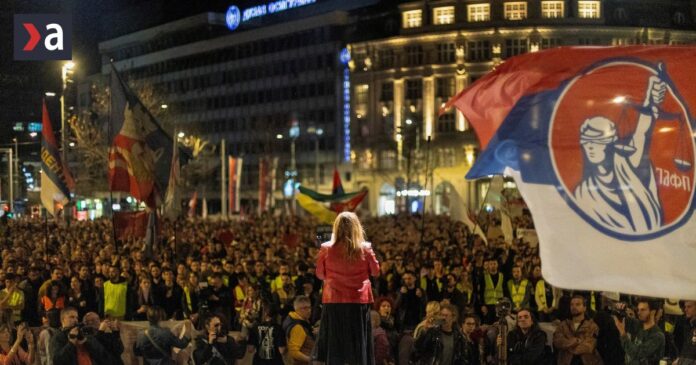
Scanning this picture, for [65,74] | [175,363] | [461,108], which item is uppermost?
[65,74]

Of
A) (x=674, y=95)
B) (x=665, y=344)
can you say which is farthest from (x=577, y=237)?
(x=665, y=344)

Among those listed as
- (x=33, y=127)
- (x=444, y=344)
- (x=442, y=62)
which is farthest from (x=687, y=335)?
(x=442, y=62)

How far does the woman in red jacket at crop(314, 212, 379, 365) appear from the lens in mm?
7113

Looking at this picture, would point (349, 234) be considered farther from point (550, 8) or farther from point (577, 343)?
point (550, 8)

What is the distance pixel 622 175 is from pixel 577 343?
4200mm

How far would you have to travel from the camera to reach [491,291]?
15117 mm

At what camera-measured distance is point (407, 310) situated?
45.8 feet

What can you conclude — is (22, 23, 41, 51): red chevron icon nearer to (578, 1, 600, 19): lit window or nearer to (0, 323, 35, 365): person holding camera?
(0, 323, 35, 365): person holding camera

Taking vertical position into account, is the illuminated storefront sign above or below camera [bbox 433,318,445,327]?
above

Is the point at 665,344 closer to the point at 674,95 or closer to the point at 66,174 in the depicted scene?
the point at 674,95

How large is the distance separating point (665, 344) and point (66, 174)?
20031mm

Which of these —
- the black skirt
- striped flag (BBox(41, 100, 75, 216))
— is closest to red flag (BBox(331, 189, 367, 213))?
striped flag (BBox(41, 100, 75, 216))

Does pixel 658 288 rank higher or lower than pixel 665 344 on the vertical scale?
higher

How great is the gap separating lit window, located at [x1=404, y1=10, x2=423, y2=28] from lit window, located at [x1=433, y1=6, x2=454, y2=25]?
1432mm
